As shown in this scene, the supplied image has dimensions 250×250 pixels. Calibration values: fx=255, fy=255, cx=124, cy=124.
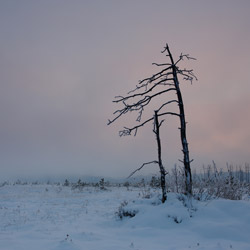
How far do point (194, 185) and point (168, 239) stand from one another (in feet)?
13.0

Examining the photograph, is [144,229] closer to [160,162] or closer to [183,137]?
[160,162]

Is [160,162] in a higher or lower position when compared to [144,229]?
higher

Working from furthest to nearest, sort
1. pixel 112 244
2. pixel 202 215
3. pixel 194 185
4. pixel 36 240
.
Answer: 1. pixel 194 185
2. pixel 202 215
3. pixel 36 240
4. pixel 112 244

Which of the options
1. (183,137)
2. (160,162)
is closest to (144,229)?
(160,162)

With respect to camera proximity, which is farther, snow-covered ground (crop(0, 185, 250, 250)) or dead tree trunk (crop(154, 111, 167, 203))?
dead tree trunk (crop(154, 111, 167, 203))

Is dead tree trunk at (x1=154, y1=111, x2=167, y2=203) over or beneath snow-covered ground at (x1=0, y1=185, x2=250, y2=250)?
over

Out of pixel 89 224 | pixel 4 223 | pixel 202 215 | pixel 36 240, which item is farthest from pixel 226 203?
pixel 4 223

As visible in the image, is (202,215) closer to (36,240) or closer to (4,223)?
(36,240)

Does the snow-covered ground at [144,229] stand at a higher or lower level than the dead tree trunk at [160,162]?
lower

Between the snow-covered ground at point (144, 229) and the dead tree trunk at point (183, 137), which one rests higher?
the dead tree trunk at point (183, 137)

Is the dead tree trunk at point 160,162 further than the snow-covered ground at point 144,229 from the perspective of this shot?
Yes

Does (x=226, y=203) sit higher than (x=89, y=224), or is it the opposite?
(x=226, y=203)

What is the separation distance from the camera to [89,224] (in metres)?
6.77

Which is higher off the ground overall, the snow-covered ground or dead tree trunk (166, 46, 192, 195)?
dead tree trunk (166, 46, 192, 195)
